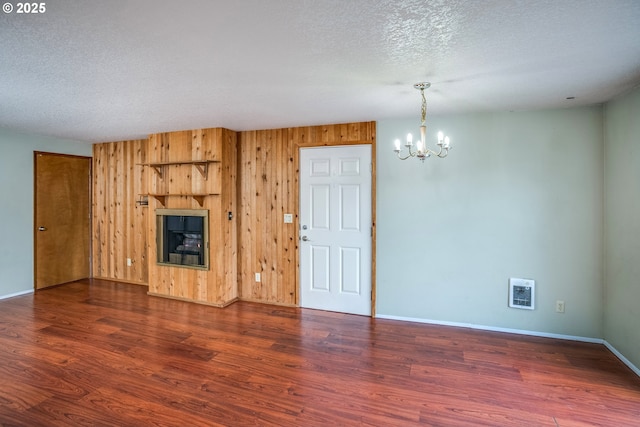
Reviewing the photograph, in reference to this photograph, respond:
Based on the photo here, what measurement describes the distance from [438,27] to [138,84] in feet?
7.56

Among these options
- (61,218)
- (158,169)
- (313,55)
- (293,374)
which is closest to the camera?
(313,55)

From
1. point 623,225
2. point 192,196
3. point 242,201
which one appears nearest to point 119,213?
point 192,196

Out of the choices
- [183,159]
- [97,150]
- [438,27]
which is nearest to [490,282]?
[438,27]

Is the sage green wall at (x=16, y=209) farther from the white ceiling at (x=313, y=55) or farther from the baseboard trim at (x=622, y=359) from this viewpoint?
the baseboard trim at (x=622, y=359)

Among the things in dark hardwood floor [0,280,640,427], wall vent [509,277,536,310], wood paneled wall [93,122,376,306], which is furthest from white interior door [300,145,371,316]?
wall vent [509,277,536,310]

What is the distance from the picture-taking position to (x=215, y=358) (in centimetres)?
294

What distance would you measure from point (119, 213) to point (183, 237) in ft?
5.80

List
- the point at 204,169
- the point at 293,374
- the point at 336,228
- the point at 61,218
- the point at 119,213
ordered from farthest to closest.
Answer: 1. the point at 119,213
2. the point at 61,218
3. the point at 204,169
4. the point at 336,228
5. the point at 293,374

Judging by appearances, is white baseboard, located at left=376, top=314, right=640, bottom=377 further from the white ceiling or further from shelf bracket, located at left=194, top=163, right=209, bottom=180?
shelf bracket, located at left=194, top=163, right=209, bottom=180

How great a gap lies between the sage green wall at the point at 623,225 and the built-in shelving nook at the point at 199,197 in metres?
4.16

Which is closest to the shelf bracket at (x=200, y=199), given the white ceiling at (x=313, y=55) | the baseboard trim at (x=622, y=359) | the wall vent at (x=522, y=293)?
the white ceiling at (x=313, y=55)

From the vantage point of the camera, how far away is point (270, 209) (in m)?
4.45

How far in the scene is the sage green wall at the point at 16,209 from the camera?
4.62 metres

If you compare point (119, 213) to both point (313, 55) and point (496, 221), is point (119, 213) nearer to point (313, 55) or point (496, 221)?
point (313, 55)
